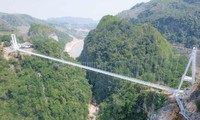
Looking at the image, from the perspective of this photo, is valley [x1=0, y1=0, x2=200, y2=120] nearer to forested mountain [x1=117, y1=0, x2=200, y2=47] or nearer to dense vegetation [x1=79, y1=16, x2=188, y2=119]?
dense vegetation [x1=79, y1=16, x2=188, y2=119]

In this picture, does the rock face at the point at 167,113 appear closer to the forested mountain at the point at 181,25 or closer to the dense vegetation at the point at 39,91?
the dense vegetation at the point at 39,91

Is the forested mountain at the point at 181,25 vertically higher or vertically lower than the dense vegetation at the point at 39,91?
higher

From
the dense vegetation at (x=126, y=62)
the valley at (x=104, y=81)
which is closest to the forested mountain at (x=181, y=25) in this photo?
the dense vegetation at (x=126, y=62)

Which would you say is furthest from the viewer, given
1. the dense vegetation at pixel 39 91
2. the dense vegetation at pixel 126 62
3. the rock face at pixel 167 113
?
the dense vegetation at pixel 39 91

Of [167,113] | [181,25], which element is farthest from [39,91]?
[181,25]

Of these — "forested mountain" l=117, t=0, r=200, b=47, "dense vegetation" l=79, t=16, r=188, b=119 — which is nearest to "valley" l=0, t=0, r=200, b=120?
"dense vegetation" l=79, t=16, r=188, b=119

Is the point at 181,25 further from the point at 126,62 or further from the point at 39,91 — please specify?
the point at 39,91

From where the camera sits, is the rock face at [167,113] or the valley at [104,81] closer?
the rock face at [167,113]
